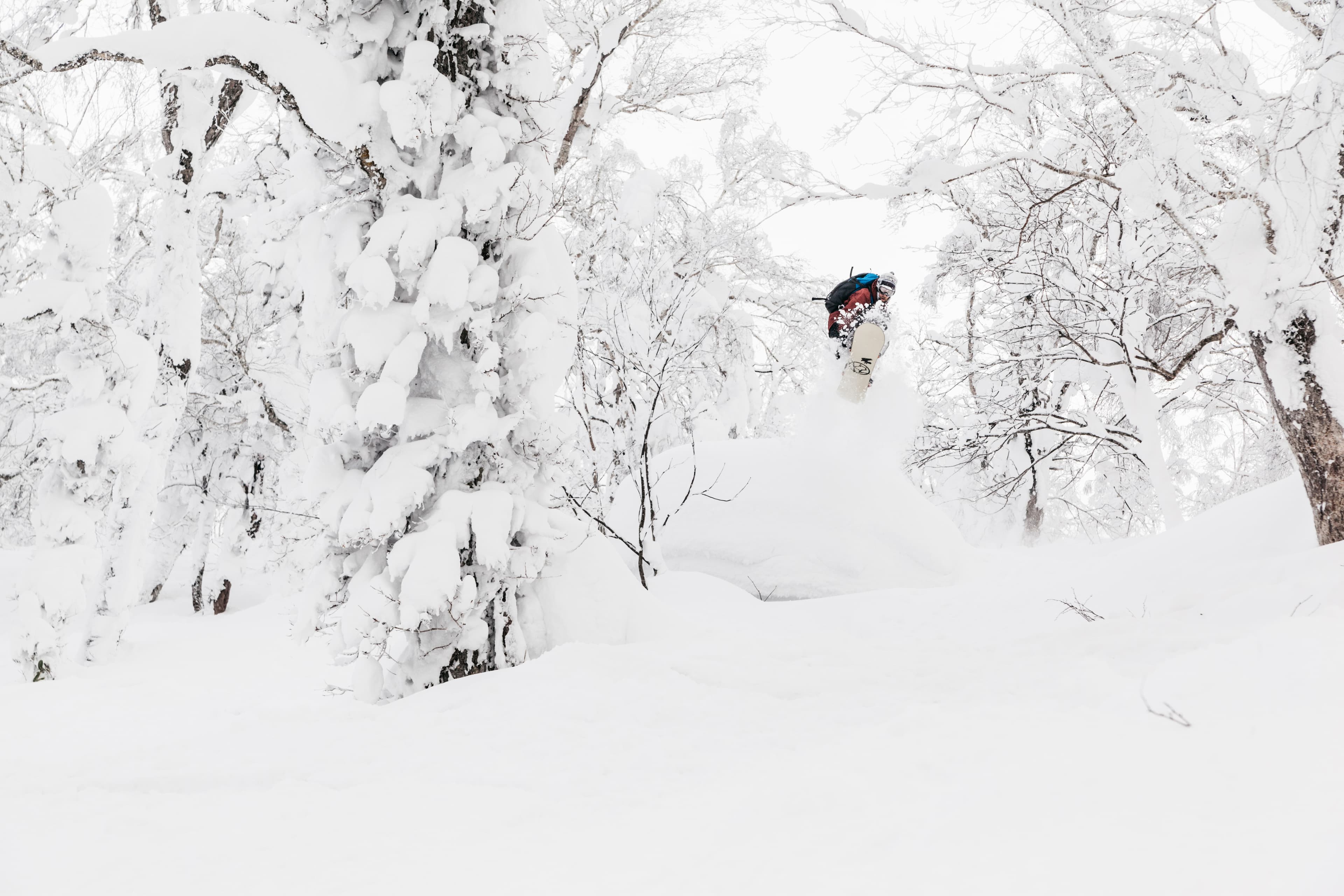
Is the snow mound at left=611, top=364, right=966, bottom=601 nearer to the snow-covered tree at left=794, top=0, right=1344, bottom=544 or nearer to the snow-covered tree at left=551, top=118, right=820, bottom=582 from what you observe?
the snow-covered tree at left=551, top=118, right=820, bottom=582

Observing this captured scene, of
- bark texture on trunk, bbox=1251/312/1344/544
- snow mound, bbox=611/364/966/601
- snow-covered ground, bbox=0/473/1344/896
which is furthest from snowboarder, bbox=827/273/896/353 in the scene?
snow-covered ground, bbox=0/473/1344/896

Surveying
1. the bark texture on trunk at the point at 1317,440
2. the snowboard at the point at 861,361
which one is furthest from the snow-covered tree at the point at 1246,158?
the snowboard at the point at 861,361

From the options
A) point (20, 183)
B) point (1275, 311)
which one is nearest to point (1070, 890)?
point (1275, 311)

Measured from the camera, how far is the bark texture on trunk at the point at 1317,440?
15.2 feet

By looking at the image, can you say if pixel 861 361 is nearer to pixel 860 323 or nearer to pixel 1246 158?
pixel 860 323

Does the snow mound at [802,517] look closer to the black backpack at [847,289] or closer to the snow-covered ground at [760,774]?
the black backpack at [847,289]

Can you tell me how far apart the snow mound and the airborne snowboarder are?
30 cm

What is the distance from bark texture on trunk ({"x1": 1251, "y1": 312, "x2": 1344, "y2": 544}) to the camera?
4629 mm

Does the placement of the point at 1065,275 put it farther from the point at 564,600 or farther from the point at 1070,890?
the point at 1070,890

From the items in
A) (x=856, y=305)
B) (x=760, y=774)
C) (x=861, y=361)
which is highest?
(x=856, y=305)

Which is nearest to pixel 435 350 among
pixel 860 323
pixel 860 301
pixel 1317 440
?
pixel 860 323

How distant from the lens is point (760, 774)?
212 cm

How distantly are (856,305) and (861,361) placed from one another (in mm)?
587

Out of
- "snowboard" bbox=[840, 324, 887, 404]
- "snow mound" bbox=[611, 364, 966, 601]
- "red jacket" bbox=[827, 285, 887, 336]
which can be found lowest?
"snow mound" bbox=[611, 364, 966, 601]
